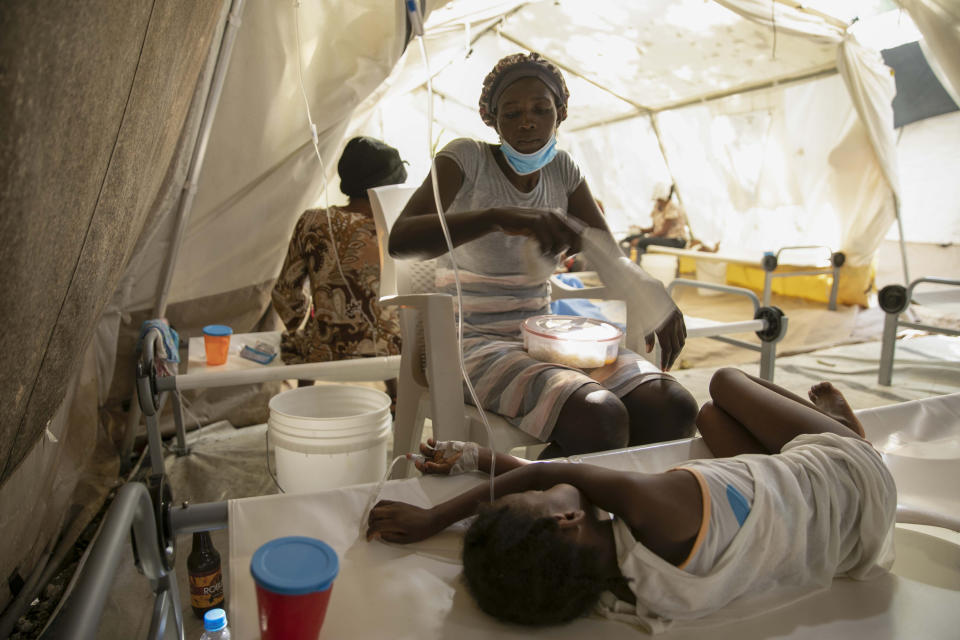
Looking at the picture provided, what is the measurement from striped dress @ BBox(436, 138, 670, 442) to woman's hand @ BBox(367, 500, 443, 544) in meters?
0.40

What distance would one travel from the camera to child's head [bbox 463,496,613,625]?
2.88 ft

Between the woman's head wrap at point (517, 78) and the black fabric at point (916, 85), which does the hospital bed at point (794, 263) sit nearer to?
the black fabric at point (916, 85)

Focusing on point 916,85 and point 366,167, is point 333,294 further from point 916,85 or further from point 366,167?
point 916,85

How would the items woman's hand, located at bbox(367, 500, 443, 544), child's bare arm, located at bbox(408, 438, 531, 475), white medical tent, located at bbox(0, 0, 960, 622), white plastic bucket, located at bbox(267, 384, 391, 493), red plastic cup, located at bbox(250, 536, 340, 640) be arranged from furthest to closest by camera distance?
white plastic bucket, located at bbox(267, 384, 391, 493)
child's bare arm, located at bbox(408, 438, 531, 475)
woman's hand, located at bbox(367, 500, 443, 544)
red plastic cup, located at bbox(250, 536, 340, 640)
white medical tent, located at bbox(0, 0, 960, 622)

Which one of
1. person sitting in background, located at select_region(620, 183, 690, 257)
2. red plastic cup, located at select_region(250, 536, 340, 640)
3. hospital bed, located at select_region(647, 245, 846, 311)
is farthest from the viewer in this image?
person sitting in background, located at select_region(620, 183, 690, 257)

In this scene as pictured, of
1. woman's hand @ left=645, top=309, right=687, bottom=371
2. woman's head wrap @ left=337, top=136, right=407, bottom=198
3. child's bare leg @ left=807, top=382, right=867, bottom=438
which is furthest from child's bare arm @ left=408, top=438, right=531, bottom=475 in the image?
woman's head wrap @ left=337, top=136, right=407, bottom=198

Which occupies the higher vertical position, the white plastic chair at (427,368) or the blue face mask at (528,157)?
the blue face mask at (528,157)

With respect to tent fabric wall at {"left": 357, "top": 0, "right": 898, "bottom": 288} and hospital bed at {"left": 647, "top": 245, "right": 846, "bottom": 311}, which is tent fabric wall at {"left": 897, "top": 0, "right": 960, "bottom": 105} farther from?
hospital bed at {"left": 647, "top": 245, "right": 846, "bottom": 311}

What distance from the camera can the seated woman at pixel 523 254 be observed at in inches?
53.1

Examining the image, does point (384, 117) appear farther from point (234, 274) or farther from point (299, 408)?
point (299, 408)

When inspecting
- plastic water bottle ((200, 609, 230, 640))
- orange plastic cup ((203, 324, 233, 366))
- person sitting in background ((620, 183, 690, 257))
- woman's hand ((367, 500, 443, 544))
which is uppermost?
person sitting in background ((620, 183, 690, 257))

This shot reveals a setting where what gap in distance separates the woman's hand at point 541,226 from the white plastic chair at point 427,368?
0.32 meters

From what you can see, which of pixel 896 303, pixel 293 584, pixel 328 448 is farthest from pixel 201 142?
pixel 896 303

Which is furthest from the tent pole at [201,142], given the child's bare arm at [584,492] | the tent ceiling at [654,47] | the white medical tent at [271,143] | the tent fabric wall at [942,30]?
the tent fabric wall at [942,30]
